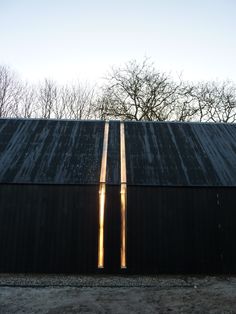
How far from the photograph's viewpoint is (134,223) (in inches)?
408

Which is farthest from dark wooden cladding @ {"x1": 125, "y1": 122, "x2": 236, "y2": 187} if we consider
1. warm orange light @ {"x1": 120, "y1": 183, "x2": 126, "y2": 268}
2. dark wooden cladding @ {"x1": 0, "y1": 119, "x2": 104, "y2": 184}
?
dark wooden cladding @ {"x1": 0, "y1": 119, "x2": 104, "y2": 184}

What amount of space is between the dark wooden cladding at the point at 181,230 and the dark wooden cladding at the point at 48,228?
1.51m

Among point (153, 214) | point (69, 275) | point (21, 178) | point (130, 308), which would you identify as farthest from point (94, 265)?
point (21, 178)

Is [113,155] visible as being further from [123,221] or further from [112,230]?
[112,230]

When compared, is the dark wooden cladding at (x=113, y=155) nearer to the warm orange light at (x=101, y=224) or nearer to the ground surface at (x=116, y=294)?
the warm orange light at (x=101, y=224)

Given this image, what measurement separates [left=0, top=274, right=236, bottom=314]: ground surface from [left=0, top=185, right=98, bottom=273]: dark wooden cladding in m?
0.55

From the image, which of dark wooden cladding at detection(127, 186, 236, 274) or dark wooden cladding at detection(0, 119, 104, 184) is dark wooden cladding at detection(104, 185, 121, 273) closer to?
dark wooden cladding at detection(127, 186, 236, 274)

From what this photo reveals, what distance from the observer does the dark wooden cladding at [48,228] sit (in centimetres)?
997

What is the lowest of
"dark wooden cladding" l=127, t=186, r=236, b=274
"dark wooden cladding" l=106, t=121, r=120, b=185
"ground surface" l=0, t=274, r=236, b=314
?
"ground surface" l=0, t=274, r=236, b=314

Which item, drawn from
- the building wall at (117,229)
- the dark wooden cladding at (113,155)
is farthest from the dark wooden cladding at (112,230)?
the dark wooden cladding at (113,155)

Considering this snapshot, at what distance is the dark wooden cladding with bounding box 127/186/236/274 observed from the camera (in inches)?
396

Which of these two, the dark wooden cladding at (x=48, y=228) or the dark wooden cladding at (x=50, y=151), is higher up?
the dark wooden cladding at (x=50, y=151)

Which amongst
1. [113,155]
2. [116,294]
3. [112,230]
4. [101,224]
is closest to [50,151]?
[113,155]

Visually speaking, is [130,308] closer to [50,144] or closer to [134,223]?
[134,223]
